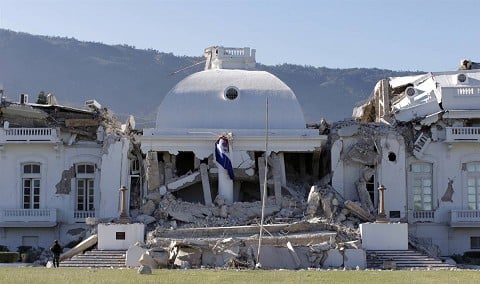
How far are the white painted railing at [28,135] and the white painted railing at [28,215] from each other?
3.32 m

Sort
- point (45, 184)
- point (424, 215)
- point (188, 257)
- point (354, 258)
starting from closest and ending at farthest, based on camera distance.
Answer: point (188, 257) → point (354, 258) → point (424, 215) → point (45, 184)

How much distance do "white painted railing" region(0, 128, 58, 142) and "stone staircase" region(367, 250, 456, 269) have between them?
54.4ft

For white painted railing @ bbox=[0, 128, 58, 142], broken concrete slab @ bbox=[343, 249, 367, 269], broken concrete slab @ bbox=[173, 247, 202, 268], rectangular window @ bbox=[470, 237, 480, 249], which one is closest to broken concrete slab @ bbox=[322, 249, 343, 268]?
broken concrete slab @ bbox=[343, 249, 367, 269]

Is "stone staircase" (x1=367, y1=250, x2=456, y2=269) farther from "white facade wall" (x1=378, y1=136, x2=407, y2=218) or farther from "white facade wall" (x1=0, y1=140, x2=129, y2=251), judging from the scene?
"white facade wall" (x1=0, y1=140, x2=129, y2=251)

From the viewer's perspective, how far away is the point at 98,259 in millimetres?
50406

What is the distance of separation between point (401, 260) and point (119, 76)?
129 m

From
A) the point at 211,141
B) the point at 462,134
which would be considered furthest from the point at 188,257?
the point at 462,134

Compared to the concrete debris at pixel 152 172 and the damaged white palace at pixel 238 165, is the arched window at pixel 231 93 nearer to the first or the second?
the damaged white palace at pixel 238 165

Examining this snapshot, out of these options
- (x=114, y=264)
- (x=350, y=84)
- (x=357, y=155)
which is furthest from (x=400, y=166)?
(x=350, y=84)

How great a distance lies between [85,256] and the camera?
50.8 metres

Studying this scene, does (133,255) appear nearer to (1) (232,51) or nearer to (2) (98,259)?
(2) (98,259)

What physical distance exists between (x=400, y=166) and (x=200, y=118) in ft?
31.1

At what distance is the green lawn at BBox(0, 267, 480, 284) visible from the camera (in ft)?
121

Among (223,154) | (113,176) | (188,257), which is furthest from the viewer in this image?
(113,176)
